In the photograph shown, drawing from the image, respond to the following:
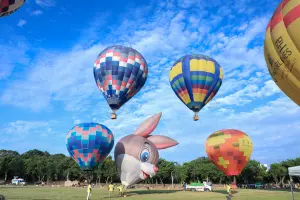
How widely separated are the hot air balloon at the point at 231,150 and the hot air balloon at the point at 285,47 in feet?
56.2

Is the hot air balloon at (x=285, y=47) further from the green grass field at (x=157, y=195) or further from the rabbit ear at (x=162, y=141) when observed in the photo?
the rabbit ear at (x=162, y=141)

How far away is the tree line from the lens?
248 feet

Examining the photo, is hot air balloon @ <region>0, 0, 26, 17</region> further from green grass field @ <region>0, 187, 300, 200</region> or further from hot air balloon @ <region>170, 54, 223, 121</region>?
hot air balloon @ <region>170, 54, 223, 121</region>

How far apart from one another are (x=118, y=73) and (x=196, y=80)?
285 inches

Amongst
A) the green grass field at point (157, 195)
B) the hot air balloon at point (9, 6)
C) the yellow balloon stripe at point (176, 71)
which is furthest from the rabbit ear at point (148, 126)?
the hot air balloon at point (9, 6)

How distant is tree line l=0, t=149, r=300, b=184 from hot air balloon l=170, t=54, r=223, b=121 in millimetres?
47737

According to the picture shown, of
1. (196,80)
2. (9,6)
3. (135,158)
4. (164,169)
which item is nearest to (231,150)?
(196,80)

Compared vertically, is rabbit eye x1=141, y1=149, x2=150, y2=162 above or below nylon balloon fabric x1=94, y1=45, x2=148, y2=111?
below

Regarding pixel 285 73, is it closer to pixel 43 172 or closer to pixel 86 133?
pixel 86 133

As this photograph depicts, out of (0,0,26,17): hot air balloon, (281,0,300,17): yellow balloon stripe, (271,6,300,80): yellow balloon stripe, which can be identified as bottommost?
(271,6,300,80): yellow balloon stripe

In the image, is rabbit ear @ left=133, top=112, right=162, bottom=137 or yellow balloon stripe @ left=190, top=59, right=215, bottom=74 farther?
rabbit ear @ left=133, top=112, right=162, bottom=137

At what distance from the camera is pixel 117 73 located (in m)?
28.1

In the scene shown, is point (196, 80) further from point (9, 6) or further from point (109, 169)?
point (109, 169)

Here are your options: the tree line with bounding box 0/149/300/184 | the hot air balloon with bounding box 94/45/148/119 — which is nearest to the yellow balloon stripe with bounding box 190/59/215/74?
the hot air balloon with bounding box 94/45/148/119
